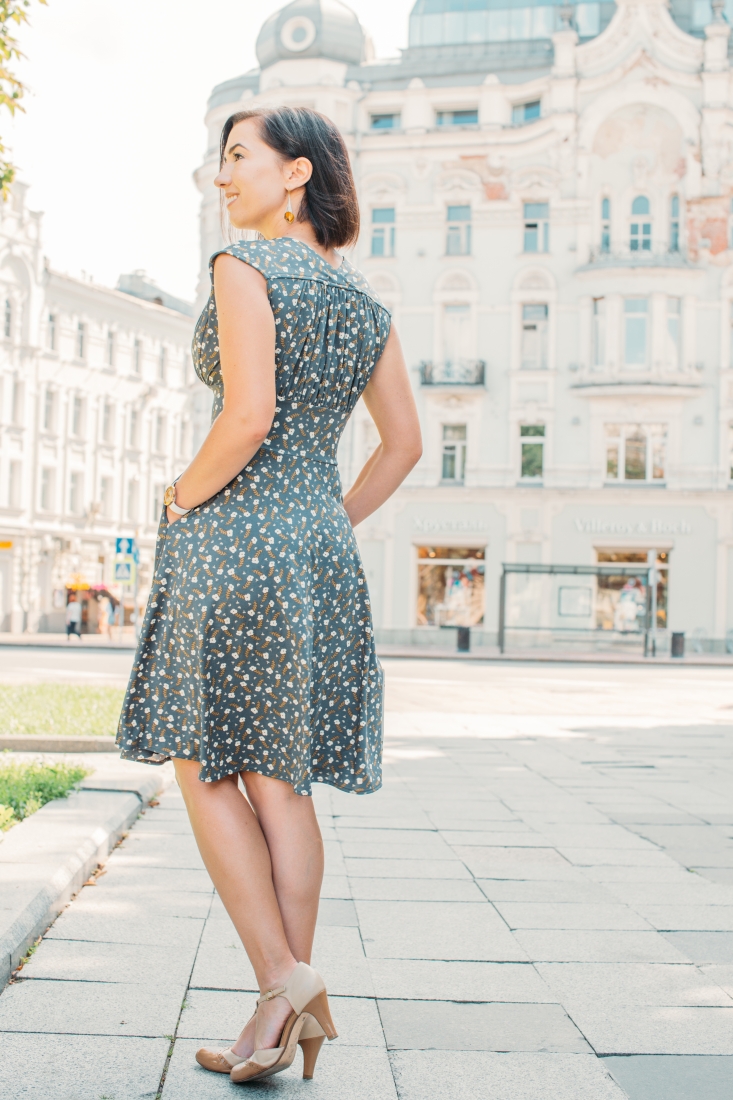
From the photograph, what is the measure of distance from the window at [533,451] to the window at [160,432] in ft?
75.9

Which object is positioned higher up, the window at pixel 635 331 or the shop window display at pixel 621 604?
the window at pixel 635 331

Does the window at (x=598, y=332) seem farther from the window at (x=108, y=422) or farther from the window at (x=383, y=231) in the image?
the window at (x=108, y=422)

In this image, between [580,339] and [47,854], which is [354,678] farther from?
[580,339]

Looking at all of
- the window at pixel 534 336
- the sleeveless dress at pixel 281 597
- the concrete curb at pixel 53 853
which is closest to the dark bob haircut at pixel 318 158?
the sleeveless dress at pixel 281 597

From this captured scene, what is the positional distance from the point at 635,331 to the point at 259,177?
36.3m

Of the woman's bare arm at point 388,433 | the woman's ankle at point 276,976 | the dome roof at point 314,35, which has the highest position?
the dome roof at point 314,35

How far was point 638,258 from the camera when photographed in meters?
38.0

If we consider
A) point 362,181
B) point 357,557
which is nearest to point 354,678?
point 357,557

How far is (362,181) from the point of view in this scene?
4012 centimetres

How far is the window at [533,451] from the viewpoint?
38.5 meters

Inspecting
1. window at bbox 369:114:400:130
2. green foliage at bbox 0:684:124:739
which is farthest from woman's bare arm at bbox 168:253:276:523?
window at bbox 369:114:400:130

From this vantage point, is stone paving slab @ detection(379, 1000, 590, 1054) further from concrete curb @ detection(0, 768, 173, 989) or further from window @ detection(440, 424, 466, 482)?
window @ detection(440, 424, 466, 482)

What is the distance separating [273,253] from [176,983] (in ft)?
6.25

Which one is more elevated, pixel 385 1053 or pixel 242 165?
pixel 242 165
